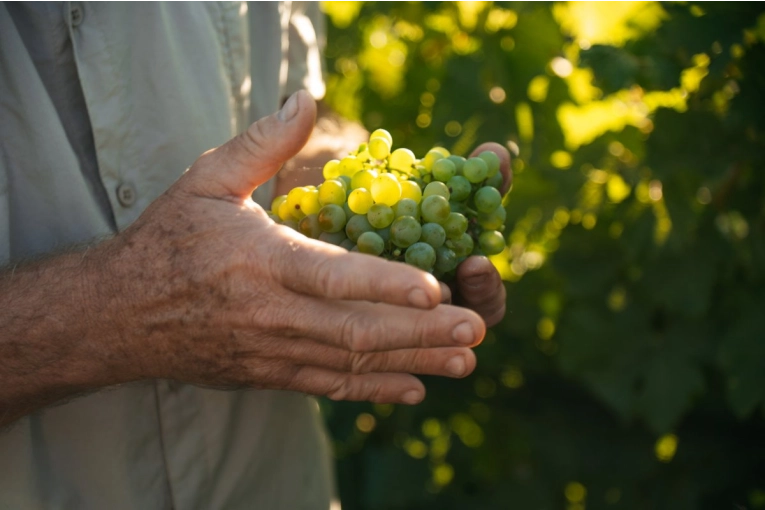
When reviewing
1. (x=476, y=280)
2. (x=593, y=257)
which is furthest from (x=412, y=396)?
(x=593, y=257)

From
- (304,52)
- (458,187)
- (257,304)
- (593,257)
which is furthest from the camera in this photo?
(593,257)

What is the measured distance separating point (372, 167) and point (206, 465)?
74cm

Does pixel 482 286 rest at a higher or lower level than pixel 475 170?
lower

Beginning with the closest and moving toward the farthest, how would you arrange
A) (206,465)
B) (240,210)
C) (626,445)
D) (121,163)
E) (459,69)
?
(240,210)
(121,163)
(206,465)
(459,69)
(626,445)

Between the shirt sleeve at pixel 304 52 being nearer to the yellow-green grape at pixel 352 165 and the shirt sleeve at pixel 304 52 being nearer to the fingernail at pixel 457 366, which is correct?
the yellow-green grape at pixel 352 165

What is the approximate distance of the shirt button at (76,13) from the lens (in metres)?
1.38

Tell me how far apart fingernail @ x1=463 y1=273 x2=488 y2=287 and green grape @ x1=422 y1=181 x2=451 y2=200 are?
0.52 feet

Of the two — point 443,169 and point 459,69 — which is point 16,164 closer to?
point 443,169

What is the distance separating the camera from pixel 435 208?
1282 millimetres

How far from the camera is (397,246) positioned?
1280mm

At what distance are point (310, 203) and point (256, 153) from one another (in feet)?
0.61

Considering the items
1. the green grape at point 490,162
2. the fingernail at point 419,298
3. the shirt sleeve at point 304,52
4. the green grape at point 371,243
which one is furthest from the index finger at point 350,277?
the shirt sleeve at point 304,52

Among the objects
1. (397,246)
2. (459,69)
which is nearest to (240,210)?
(397,246)

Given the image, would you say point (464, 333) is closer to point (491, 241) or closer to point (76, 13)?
point (491, 241)
